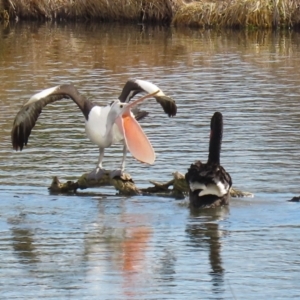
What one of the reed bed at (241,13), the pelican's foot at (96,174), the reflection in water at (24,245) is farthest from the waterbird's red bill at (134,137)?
the reed bed at (241,13)

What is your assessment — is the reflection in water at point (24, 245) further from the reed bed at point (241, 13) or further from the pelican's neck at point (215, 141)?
the reed bed at point (241, 13)

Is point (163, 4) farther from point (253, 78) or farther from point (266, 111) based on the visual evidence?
point (266, 111)

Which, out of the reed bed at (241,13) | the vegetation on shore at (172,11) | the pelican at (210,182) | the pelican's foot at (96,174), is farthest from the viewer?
the vegetation on shore at (172,11)

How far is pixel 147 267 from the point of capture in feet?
27.2

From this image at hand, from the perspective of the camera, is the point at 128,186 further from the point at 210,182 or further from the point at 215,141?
the point at 210,182

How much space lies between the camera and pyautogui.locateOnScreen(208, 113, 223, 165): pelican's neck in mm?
10555

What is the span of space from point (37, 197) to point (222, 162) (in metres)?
2.52

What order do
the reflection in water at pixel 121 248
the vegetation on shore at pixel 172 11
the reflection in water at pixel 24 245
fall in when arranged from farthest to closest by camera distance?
1. the vegetation on shore at pixel 172 11
2. the reflection in water at pixel 24 245
3. the reflection in water at pixel 121 248

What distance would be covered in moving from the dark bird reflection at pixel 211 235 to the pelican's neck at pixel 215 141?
1.68 ft

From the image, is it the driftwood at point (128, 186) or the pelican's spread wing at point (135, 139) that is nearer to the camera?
the driftwood at point (128, 186)

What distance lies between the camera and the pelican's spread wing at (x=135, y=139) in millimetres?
11500

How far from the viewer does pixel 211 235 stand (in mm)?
9469

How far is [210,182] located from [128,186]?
4.22 feet

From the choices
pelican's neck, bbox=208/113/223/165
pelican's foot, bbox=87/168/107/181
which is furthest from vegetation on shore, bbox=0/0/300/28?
pelican's neck, bbox=208/113/223/165
